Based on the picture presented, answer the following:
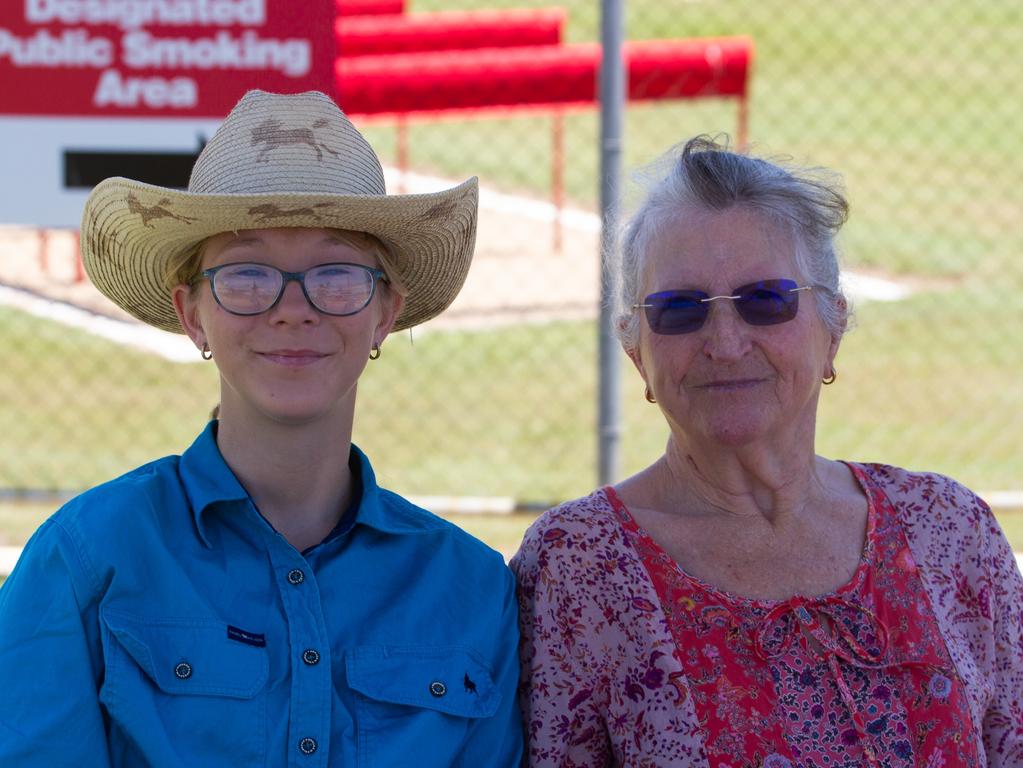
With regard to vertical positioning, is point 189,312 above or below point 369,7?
Result: below

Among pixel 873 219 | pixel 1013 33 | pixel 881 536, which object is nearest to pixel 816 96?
pixel 1013 33

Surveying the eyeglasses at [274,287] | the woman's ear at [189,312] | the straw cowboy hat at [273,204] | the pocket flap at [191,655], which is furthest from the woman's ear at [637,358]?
the pocket flap at [191,655]

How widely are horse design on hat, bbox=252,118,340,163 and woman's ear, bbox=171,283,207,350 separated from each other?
0.86ft

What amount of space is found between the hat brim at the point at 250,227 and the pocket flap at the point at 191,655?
2.04 ft

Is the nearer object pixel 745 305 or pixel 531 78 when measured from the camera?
pixel 745 305

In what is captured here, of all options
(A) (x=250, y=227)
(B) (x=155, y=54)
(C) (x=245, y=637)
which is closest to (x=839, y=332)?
(A) (x=250, y=227)

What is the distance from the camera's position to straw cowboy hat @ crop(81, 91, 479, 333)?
93.5 inches

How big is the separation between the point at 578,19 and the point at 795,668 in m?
16.0

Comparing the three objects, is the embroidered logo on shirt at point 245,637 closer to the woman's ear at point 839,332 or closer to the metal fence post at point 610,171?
the woman's ear at point 839,332

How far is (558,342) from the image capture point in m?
8.79

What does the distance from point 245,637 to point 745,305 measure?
1.02 meters

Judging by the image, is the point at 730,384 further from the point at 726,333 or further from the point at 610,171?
the point at 610,171

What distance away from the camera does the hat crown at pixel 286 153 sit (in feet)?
8.11

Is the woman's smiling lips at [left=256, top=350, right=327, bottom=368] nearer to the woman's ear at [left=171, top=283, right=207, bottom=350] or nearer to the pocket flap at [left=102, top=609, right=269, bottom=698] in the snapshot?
the woman's ear at [left=171, top=283, right=207, bottom=350]
